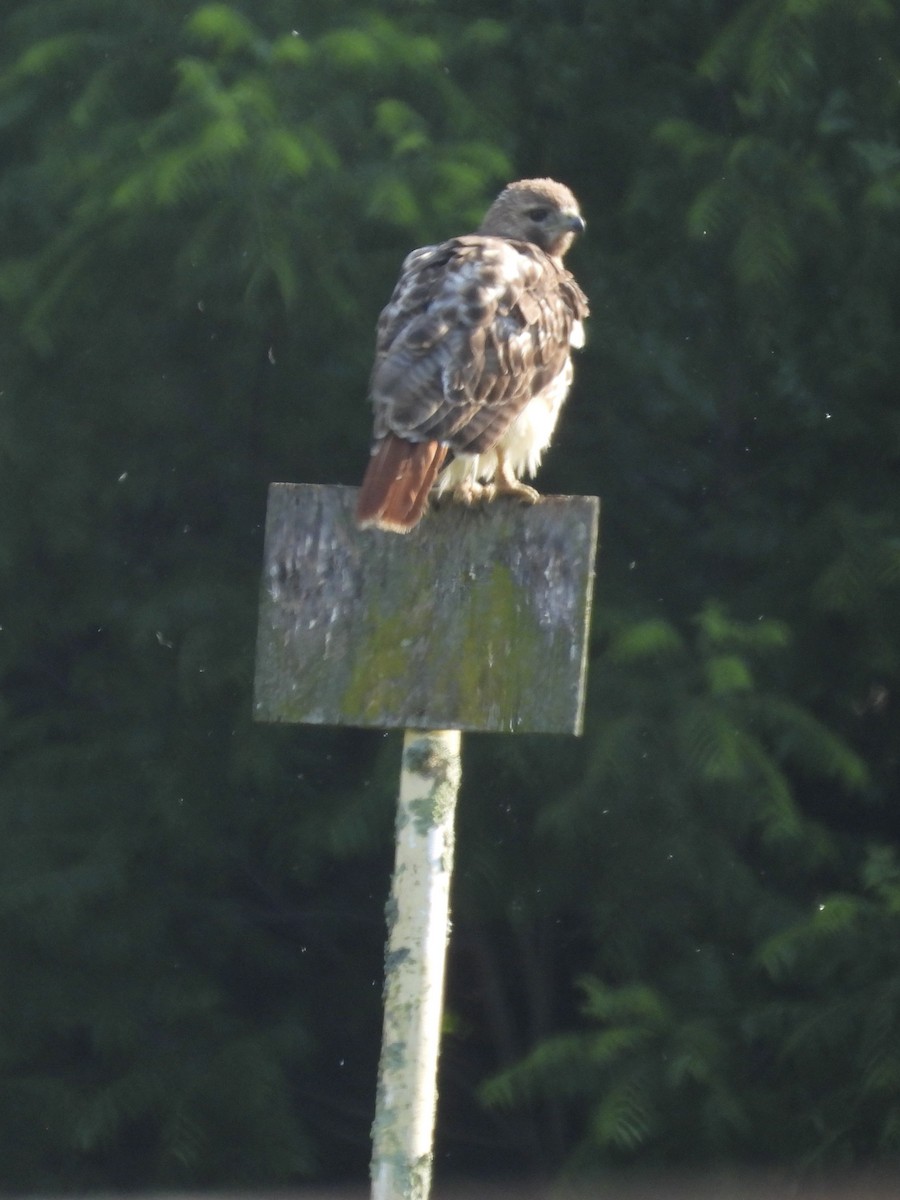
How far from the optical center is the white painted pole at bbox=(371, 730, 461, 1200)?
254cm

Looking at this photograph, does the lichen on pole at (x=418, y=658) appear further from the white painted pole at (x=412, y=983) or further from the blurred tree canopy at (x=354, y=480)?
the blurred tree canopy at (x=354, y=480)

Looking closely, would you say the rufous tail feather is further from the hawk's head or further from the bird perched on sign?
the hawk's head

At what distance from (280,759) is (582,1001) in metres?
1.14

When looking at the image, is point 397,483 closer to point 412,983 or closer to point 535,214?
point 412,983

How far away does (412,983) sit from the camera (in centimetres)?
254

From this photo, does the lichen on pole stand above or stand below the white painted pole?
above

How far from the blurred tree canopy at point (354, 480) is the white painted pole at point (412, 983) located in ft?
7.22

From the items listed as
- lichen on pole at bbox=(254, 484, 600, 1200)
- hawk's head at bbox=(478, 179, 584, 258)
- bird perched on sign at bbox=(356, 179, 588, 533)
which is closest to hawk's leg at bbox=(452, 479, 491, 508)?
bird perched on sign at bbox=(356, 179, 588, 533)

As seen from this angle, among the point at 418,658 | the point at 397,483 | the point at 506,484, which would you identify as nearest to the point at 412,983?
the point at 418,658

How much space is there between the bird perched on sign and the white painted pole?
51 centimetres

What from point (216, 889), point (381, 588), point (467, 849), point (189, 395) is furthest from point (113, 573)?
point (381, 588)

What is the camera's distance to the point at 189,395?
18.5 ft

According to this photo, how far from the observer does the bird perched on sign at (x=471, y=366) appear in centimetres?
326

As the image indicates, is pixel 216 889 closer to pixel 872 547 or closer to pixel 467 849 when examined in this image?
pixel 467 849
